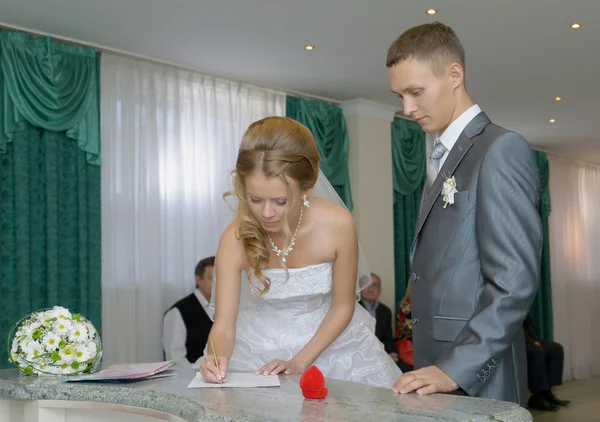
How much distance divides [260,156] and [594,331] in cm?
1139

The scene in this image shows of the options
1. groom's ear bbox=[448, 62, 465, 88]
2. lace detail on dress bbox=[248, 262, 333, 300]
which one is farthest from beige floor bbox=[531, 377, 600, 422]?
groom's ear bbox=[448, 62, 465, 88]

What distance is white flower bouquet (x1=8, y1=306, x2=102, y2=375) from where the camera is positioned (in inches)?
95.5

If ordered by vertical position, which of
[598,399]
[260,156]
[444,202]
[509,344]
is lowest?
[598,399]

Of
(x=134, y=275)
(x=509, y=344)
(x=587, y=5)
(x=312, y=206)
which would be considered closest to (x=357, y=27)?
(x=587, y=5)

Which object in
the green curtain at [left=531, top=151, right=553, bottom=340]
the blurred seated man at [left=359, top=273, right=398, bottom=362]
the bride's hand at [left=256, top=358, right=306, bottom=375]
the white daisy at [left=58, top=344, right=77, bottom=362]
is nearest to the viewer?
the bride's hand at [left=256, top=358, right=306, bottom=375]

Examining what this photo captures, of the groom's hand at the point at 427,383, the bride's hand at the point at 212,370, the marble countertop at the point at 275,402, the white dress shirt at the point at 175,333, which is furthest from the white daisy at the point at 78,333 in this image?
the white dress shirt at the point at 175,333

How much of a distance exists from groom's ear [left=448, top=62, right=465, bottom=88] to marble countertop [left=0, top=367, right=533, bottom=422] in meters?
0.79

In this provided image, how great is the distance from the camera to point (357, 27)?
5.64 metres

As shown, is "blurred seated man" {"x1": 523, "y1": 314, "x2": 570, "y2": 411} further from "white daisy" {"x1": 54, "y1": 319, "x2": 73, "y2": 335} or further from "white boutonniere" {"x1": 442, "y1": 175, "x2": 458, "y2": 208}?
"white boutonniere" {"x1": 442, "y1": 175, "x2": 458, "y2": 208}

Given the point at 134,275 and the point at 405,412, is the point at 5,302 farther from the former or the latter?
the point at 405,412

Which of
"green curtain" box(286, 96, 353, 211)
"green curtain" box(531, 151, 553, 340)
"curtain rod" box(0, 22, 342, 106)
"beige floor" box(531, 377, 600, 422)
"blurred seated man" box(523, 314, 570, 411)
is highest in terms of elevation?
"curtain rod" box(0, 22, 342, 106)

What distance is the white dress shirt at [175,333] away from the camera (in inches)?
239

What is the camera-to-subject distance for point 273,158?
2.43 metres

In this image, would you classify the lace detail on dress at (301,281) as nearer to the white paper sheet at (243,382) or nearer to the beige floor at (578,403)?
the white paper sheet at (243,382)
